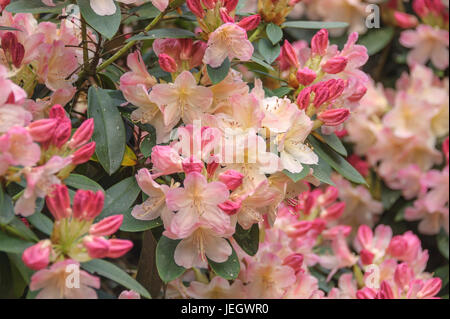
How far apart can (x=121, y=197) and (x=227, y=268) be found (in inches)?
8.1

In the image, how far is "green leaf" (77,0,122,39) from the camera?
1.05 metres

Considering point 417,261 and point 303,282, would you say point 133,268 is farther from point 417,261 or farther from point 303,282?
point 417,261

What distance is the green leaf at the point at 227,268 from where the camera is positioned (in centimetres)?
105

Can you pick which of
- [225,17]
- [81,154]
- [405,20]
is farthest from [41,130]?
[405,20]

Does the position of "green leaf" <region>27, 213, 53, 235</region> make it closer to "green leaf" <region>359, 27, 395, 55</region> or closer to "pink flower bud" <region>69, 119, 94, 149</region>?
"pink flower bud" <region>69, 119, 94, 149</region>

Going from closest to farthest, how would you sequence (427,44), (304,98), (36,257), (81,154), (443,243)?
(36,257) < (81,154) < (304,98) < (443,243) < (427,44)

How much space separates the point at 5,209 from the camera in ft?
2.79

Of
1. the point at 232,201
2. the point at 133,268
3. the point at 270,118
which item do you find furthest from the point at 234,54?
the point at 133,268

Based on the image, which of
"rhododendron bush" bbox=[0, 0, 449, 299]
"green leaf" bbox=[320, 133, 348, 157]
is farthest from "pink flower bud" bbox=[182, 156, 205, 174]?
"green leaf" bbox=[320, 133, 348, 157]

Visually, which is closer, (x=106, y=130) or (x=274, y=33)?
(x=106, y=130)

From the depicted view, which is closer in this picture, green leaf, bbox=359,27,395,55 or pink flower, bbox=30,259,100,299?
pink flower, bbox=30,259,100,299

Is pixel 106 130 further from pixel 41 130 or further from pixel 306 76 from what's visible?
pixel 306 76

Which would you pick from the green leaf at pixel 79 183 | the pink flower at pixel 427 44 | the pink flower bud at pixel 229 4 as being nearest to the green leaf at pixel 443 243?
the pink flower at pixel 427 44
